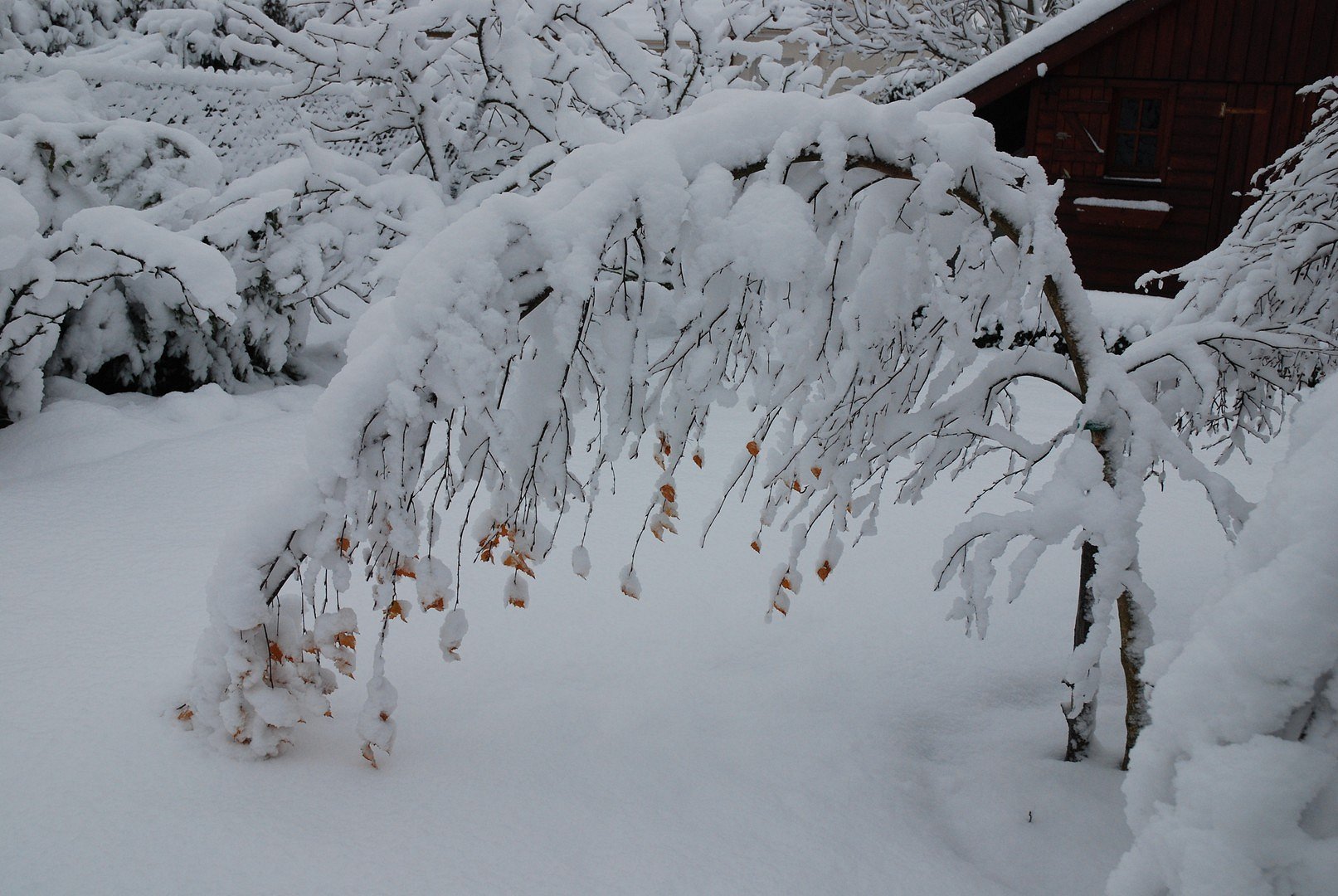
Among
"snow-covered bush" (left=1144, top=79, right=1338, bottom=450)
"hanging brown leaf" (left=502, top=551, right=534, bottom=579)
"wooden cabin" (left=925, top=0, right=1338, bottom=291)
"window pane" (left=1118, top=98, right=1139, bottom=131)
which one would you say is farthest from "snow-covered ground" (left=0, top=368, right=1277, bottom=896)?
"window pane" (left=1118, top=98, right=1139, bottom=131)

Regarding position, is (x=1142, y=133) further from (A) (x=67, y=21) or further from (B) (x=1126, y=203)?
(A) (x=67, y=21)

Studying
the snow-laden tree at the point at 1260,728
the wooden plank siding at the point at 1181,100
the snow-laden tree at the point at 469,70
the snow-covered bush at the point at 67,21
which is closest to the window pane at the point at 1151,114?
the wooden plank siding at the point at 1181,100

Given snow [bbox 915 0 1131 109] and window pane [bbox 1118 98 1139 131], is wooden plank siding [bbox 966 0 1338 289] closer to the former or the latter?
snow [bbox 915 0 1131 109]

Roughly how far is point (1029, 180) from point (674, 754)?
1737 millimetres

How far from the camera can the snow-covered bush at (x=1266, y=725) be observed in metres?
0.85

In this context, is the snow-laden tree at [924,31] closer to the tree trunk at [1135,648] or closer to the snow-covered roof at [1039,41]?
the snow-covered roof at [1039,41]

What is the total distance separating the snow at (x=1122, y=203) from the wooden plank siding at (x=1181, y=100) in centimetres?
9

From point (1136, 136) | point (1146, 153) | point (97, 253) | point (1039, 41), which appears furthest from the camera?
point (1146, 153)

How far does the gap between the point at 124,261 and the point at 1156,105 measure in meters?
11.6

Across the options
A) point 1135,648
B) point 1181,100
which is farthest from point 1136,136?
point 1135,648

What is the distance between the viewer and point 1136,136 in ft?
36.7

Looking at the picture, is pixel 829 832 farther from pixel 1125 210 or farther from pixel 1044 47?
pixel 1125 210

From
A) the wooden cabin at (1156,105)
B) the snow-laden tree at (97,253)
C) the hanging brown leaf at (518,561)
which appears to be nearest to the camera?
the hanging brown leaf at (518,561)

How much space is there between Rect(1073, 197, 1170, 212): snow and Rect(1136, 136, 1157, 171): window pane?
63 centimetres
